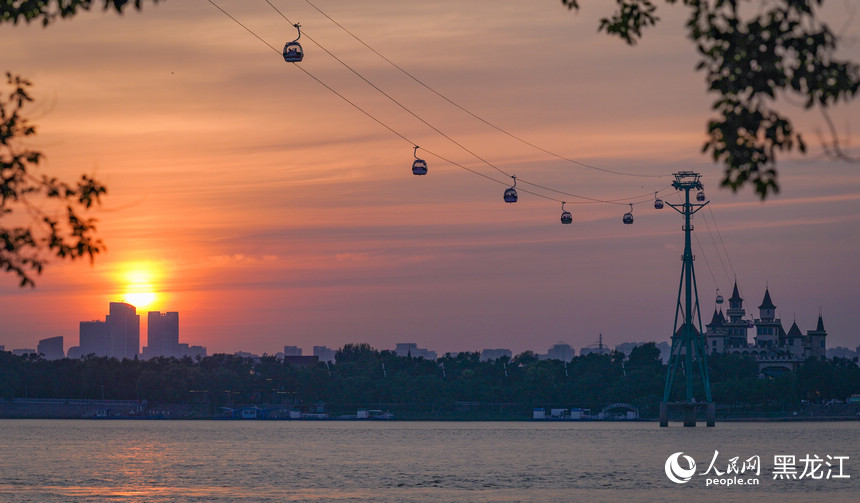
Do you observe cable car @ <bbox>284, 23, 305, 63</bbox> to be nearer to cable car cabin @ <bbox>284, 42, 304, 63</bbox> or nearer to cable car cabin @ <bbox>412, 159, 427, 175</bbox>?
cable car cabin @ <bbox>284, 42, 304, 63</bbox>

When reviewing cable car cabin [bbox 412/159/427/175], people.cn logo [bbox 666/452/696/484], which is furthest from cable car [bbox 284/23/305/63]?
people.cn logo [bbox 666/452/696/484]

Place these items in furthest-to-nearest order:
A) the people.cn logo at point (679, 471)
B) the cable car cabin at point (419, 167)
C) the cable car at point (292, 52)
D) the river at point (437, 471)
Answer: the people.cn logo at point (679, 471) < the river at point (437, 471) < the cable car cabin at point (419, 167) < the cable car at point (292, 52)

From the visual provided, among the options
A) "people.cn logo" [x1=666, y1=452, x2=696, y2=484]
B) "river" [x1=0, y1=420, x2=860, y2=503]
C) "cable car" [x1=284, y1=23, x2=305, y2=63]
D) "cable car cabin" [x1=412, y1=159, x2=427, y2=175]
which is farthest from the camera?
"people.cn logo" [x1=666, y1=452, x2=696, y2=484]

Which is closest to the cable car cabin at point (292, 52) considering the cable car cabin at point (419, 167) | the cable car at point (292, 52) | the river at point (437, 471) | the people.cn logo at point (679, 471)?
the cable car at point (292, 52)

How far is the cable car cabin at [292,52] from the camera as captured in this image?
4659 centimetres

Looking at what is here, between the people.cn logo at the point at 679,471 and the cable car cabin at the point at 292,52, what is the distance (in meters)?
63.6

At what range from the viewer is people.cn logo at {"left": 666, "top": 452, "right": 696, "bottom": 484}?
103m

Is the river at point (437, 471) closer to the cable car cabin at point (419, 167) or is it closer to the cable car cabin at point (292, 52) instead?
the cable car cabin at point (419, 167)

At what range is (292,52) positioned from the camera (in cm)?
4666

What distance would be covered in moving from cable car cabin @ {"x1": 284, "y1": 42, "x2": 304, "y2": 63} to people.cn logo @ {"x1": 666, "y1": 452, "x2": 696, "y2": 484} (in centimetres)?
6356

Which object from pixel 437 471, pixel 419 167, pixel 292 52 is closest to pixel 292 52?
pixel 292 52

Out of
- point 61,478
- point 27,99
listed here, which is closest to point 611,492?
point 61,478

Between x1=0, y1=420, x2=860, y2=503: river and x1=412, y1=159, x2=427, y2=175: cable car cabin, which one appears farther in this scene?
x1=0, y1=420, x2=860, y2=503: river

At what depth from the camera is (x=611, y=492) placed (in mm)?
88375
